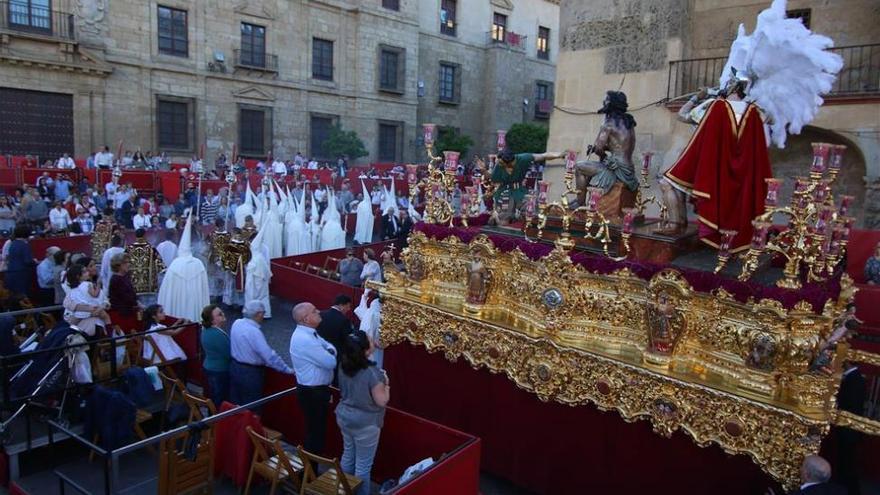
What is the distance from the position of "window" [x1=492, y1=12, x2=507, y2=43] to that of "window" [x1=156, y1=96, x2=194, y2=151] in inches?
862

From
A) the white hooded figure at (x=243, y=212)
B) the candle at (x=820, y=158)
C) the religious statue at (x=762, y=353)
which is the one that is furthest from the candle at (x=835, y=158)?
the white hooded figure at (x=243, y=212)

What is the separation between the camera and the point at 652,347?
5.31 meters

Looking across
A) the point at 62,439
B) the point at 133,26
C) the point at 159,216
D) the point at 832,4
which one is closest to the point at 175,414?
the point at 62,439

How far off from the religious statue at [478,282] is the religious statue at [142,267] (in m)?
7.51

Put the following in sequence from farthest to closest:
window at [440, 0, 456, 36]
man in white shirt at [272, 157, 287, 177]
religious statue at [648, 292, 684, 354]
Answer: window at [440, 0, 456, 36], man in white shirt at [272, 157, 287, 177], religious statue at [648, 292, 684, 354]

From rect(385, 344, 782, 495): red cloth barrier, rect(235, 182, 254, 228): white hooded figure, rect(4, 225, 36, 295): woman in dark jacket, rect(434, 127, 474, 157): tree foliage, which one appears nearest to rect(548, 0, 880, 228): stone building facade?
rect(235, 182, 254, 228): white hooded figure

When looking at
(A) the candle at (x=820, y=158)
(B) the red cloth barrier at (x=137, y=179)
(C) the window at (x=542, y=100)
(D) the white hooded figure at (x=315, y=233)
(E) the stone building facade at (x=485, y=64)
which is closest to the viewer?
(A) the candle at (x=820, y=158)

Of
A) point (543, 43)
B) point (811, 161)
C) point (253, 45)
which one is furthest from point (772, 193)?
point (543, 43)

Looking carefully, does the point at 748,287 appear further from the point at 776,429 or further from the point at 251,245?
the point at 251,245

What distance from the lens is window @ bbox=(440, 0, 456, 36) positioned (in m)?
38.3

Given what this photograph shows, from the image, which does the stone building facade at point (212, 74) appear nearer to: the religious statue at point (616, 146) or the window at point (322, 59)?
the window at point (322, 59)

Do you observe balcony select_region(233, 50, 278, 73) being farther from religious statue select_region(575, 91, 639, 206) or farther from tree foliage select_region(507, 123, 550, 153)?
religious statue select_region(575, 91, 639, 206)

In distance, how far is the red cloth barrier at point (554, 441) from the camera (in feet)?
17.3

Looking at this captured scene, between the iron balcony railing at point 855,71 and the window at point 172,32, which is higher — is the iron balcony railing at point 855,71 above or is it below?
below
